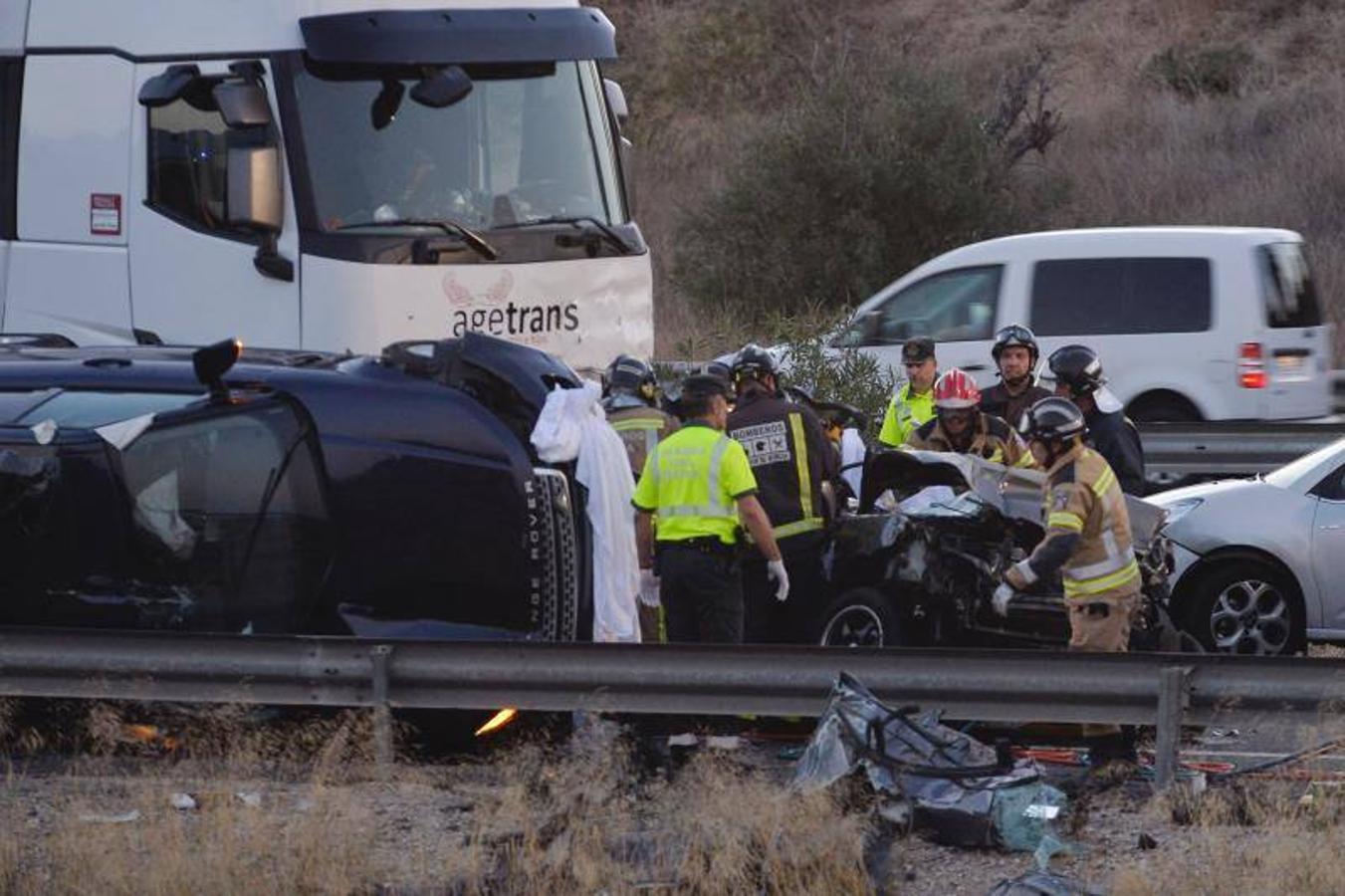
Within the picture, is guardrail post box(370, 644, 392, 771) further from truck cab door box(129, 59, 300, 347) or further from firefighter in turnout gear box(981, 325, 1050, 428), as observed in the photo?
firefighter in turnout gear box(981, 325, 1050, 428)

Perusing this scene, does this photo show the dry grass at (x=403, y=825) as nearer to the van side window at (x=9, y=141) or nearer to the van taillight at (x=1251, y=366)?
the van side window at (x=9, y=141)

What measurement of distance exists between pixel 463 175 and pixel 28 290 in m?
2.37

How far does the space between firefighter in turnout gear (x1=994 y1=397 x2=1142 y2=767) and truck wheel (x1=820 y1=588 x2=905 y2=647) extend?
40.7 inches

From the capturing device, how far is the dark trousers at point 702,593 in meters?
9.95

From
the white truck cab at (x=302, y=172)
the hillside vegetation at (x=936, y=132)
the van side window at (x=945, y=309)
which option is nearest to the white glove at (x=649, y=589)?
the white truck cab at (x=302, y=172)

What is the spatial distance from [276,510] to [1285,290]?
972 cm

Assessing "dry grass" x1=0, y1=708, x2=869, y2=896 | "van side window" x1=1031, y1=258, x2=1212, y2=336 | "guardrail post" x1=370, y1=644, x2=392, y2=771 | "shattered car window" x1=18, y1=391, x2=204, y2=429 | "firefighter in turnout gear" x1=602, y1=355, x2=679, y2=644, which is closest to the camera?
"dry grass" x1=0, y1=708, x2=869, y2=896

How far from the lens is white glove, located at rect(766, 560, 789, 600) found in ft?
33.3

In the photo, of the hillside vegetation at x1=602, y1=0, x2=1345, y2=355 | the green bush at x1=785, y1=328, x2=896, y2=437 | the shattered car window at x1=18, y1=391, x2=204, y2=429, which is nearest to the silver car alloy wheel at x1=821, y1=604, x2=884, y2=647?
the shattered car window at x1=18, y1=391, x2=204, y2=429

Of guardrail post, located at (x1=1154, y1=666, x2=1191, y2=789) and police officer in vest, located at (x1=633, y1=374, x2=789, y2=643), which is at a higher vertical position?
police officer in vest, located at (x1=633, y1=374, x2=789, y2=643)

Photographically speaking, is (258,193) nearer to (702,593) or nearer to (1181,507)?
(702,593)

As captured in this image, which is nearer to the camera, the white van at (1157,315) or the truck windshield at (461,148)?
the truck windshield at (461,148)

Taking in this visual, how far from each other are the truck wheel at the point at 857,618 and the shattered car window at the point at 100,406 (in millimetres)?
3222

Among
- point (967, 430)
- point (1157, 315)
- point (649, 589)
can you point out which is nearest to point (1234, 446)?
point (1157, 315)
